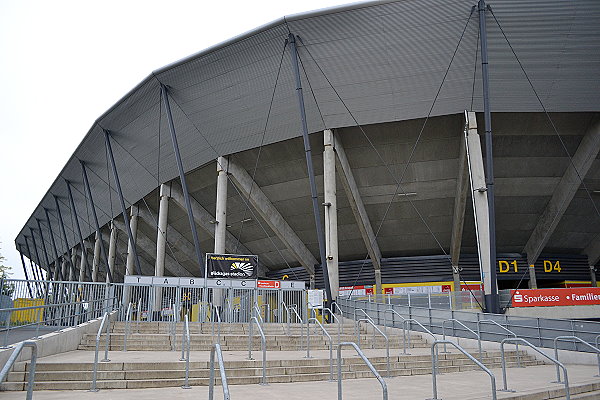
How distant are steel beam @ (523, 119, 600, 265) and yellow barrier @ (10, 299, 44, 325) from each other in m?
23.0

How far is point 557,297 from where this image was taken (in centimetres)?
2325

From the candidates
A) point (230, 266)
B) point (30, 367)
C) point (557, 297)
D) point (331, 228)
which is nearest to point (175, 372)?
point (30, 367)

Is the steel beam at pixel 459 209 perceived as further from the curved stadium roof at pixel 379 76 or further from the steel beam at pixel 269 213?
the steel beam at pixel 269 213

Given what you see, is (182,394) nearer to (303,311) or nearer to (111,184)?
(303,311)

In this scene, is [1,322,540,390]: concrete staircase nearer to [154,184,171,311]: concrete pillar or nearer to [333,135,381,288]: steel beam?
[333,135,381,288]: steel beam

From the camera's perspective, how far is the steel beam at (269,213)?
1148 inches

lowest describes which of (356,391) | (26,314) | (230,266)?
(356,391)

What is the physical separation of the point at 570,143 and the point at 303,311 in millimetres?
16935

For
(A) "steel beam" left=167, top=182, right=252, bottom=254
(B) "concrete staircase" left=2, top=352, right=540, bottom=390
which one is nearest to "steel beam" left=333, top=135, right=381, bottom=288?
(A) "steel beam" left=167, top=182, right=252, bottom=254

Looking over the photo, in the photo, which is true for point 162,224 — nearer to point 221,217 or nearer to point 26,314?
point 221,217

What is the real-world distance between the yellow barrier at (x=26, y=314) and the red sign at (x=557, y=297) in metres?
19.1

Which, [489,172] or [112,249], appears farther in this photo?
[112,249]

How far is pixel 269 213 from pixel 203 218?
5867 mm

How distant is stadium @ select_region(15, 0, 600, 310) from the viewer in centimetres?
2105
